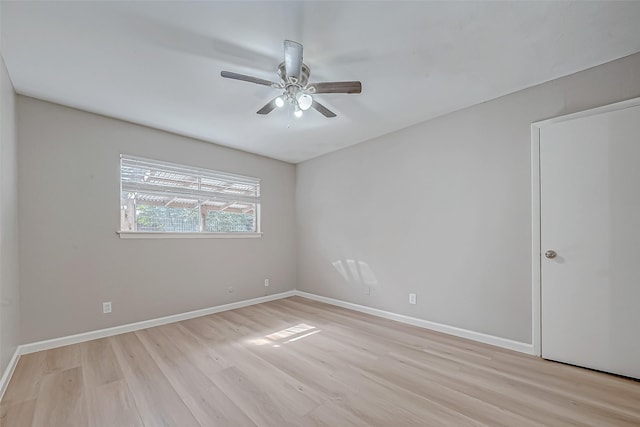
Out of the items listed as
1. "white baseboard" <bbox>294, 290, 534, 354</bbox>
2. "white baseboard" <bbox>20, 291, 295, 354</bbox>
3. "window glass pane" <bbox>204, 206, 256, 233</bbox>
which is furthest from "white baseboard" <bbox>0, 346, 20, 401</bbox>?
"white baseboard" <bbox>294, 290, 534, 354</bbox>

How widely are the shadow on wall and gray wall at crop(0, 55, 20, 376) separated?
3.58m

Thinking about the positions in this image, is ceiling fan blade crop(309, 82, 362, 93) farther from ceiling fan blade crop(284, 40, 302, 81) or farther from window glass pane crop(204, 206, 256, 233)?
window glass pane crop(204, 206, 256, 233)

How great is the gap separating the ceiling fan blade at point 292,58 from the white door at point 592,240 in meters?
2.35

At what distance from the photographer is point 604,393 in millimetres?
1955

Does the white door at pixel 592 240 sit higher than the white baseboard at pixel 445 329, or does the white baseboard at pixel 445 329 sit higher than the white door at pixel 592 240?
the white door at pixel 592 240

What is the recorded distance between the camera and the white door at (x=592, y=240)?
2137 millimetres

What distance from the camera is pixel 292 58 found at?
6.13 feet

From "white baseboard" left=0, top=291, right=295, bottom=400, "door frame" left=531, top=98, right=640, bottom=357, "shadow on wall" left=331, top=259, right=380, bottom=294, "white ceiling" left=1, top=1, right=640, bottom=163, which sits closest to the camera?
"white ceiling" left=1, top=1, right=640, bottom=163

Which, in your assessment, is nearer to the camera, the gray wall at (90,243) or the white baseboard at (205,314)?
the white baseboard at (205,314)

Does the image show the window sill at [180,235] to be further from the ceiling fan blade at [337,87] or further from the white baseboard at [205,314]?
the ceiling fan blade at [337,87]

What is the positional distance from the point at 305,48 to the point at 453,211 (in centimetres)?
232

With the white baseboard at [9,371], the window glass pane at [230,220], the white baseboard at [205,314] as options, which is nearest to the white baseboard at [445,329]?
the white baseboard at [205,314]

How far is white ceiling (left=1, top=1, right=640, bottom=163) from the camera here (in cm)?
172

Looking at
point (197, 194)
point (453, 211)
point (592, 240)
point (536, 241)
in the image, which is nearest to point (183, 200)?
point (197, 194)
